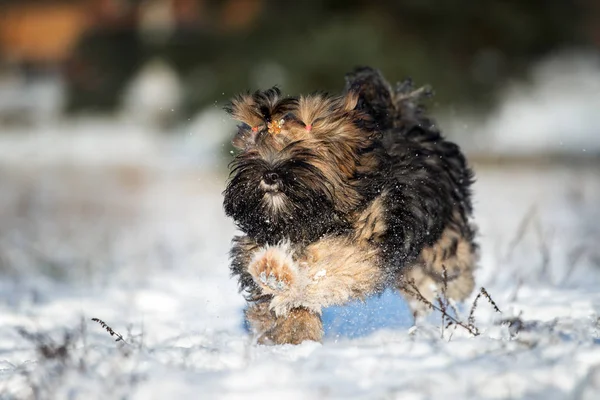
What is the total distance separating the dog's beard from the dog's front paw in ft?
0.35

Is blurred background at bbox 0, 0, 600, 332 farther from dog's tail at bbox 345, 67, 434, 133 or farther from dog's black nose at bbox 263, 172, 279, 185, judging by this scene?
dog's black nose at bbox 263, 172, 279, 185

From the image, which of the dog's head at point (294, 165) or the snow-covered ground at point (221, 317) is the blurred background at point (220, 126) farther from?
the dog's head at point (294, 165)

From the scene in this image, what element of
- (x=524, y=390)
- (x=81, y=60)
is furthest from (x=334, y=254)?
(x=81, y=60)

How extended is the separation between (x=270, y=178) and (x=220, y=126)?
12.9 meters

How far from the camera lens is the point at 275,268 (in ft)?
12.7

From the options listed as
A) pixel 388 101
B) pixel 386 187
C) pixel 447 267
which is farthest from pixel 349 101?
pixel 447 267

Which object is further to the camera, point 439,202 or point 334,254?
point 439,202

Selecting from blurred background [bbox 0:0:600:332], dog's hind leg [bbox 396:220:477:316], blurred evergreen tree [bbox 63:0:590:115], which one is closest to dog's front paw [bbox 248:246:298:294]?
dog's hind leg [bbox 396:220:477:316]

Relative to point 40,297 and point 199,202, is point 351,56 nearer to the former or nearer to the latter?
point 199,202

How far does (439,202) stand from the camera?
4.79 metres

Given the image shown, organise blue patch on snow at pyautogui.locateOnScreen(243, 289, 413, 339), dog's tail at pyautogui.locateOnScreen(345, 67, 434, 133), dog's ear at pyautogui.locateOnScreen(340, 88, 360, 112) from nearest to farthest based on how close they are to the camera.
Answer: dog's ear at pyautogui.locateOnScreen(340, 88, 360, 112) → blue patch on snow at pyautogui.locateOnScreen(243, 289, 413, 339) → dog's tail at pyautogui.locateOnScreen(345, 67, 434, 133)

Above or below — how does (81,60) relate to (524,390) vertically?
above

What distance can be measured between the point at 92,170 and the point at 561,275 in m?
12.1

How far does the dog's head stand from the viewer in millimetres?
3834
